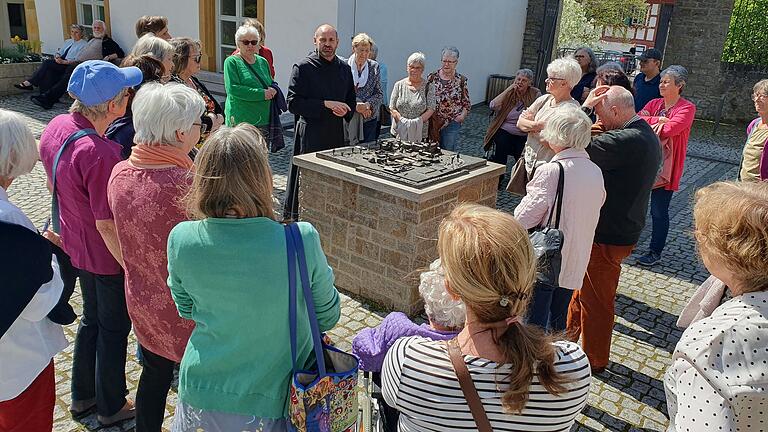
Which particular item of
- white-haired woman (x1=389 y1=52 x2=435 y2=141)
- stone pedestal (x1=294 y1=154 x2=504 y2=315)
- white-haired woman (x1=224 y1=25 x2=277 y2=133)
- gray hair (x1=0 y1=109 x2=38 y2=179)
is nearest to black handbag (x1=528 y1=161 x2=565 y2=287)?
stone pedestal (x1=294 y1=154 x2=504 y2=315)

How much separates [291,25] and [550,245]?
8.58m

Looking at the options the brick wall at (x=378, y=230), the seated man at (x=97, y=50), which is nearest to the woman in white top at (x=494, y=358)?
the brick wall at (x=378, y=230)

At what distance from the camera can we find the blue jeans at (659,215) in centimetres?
588

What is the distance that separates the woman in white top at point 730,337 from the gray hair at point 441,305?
2.17 ft

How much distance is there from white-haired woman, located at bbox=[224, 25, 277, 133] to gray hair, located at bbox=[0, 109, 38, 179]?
387 centimetres

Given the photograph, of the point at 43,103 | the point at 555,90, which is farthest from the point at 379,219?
the point at 43,103

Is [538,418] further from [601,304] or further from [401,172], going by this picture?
[401,172]

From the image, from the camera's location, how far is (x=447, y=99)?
7.68 metres

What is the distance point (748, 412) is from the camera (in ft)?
5.32

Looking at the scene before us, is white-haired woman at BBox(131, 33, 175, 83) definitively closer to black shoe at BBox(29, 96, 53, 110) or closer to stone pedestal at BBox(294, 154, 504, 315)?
stone pedestal at BBox(294, 154, 504, 315)

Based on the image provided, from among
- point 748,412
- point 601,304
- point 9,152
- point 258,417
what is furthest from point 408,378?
point 601,304

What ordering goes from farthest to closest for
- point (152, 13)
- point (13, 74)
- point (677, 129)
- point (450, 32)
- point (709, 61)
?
point (709, 61) → point (450, 32) → point (13, 74) → point (152, 13) → point (677, 129)

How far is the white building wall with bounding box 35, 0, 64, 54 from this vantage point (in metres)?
15.1

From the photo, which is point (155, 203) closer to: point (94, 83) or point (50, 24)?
point (94, 83)
